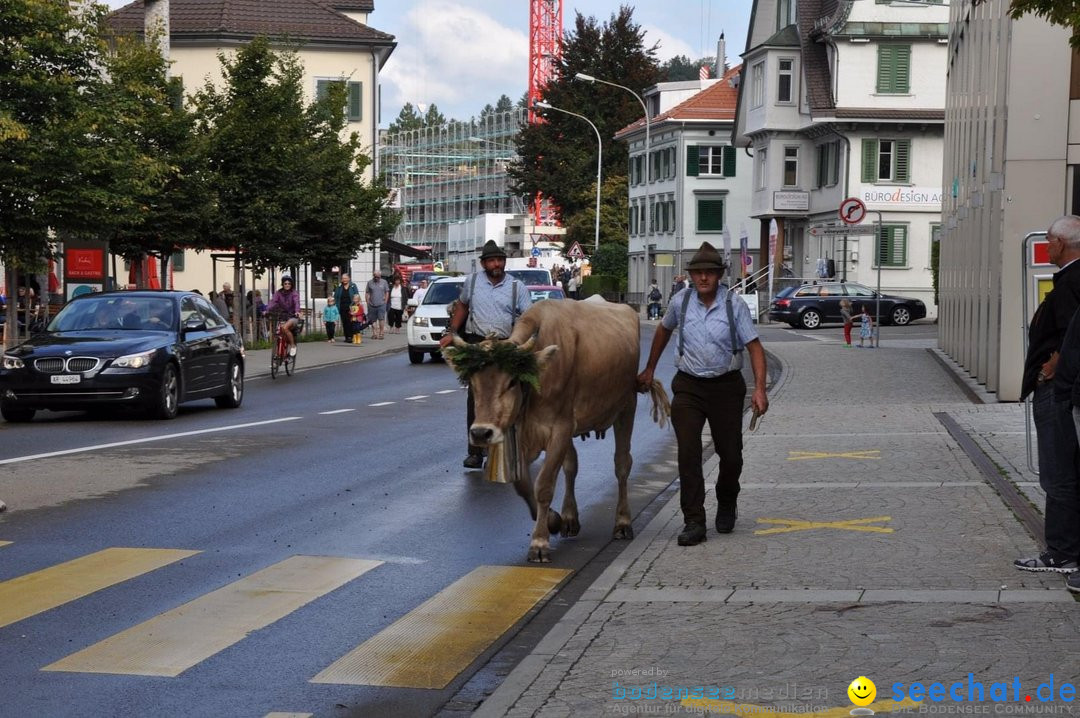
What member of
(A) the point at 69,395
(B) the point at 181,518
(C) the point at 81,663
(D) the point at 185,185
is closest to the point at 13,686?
(C) the point at 81,663

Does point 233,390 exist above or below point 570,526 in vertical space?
below

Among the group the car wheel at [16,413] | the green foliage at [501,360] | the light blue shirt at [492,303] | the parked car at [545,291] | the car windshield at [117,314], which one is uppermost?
the light blue shirt at [492,303]

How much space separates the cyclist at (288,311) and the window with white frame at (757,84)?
4103cm

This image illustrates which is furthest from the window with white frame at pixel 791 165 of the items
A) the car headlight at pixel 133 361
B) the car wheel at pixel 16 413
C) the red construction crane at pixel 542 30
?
the red construction crane at pixel 542 30

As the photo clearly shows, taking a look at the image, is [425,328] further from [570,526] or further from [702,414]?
[702,414]

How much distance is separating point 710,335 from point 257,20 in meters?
64.3

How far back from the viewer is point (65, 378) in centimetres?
1866

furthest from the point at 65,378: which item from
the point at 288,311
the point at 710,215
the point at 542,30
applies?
the point at 542,30

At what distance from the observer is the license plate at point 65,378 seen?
18.6m

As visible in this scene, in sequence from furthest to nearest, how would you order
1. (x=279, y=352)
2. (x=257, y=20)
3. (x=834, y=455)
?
(x=257, y=20) < (x=279, y=352) < (x=834, y=455)

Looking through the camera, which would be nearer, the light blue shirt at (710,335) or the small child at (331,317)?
the light blue shirt at (710,335)

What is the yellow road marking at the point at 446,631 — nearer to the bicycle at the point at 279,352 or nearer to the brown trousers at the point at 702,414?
the brown trousers at the point at 702,414

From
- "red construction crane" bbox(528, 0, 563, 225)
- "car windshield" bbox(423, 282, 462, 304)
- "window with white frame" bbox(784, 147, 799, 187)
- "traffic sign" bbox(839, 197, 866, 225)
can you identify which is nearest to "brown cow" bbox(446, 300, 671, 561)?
"car windshield" bbox(423, 282, 462, 304)

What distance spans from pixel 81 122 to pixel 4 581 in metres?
19.8
